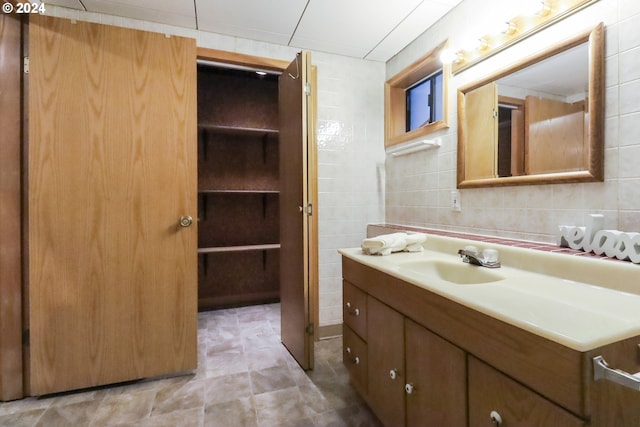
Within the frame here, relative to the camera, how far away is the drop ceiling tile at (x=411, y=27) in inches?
73.9

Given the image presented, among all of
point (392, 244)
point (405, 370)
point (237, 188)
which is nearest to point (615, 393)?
point (405, 370)

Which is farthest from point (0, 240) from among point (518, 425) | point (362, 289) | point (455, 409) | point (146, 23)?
point (518, 425)

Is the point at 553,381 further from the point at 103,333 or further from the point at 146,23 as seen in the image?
the point at 146,23

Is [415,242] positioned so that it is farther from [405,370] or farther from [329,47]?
[329,47]

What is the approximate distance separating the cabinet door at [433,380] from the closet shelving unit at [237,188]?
2149 mm

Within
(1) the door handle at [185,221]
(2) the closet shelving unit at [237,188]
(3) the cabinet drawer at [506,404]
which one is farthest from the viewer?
(2) the closet shelving unit at [237,188]

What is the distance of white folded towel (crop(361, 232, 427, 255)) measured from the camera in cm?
154

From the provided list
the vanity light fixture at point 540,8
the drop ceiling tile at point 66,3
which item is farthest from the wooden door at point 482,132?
the drop ceiling tile at point 66,3

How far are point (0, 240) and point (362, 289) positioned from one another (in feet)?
6.10

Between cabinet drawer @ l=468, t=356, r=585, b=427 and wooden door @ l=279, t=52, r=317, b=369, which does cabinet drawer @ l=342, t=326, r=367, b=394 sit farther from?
cabinet drawer @ l=468, t=356, r=585, b=427

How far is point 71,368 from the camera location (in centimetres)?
169

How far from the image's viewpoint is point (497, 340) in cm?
76

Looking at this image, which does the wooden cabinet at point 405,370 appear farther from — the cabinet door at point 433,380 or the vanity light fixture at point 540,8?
the vanity light fixture at point 540,8

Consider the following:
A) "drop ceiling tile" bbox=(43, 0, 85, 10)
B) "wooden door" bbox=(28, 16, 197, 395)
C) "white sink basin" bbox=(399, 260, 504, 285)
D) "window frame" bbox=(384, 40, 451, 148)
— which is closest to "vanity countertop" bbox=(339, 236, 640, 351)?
"white sink basin" bbox=(399, 260, 504, 285)
